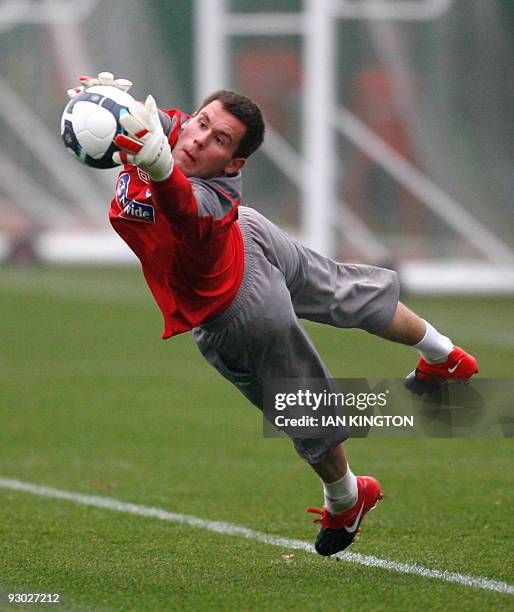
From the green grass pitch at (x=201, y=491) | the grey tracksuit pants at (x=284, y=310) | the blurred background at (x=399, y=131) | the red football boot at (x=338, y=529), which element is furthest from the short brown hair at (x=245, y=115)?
the blurred background at (x=399, y=131)

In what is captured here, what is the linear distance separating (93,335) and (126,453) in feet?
20.6

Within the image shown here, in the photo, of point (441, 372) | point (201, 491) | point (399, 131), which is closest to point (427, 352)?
point (441, 372)

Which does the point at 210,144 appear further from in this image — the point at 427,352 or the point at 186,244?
the point at 427,352

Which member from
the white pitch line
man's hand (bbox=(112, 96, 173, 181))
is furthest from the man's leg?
man's hand (bbox=(112, 96, 173, 181))

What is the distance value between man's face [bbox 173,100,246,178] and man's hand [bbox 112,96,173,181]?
0.46 metres

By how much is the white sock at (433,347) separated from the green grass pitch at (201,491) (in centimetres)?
81

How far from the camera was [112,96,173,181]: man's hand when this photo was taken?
4.64m

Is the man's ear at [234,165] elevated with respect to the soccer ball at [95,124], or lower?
lower

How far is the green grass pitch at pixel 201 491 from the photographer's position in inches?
203

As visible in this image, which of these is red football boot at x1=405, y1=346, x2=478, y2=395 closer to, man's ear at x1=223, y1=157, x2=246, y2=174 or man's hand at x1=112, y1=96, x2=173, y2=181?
man's ear at x1=223, y1=157, x2=246, y2=174

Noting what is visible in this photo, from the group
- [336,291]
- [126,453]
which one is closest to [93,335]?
[126,453]

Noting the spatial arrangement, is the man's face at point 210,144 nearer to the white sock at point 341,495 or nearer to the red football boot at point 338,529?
the white sock at point 341,495

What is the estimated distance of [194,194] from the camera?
491 centimetres

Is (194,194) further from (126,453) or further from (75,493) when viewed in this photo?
(126,453)
